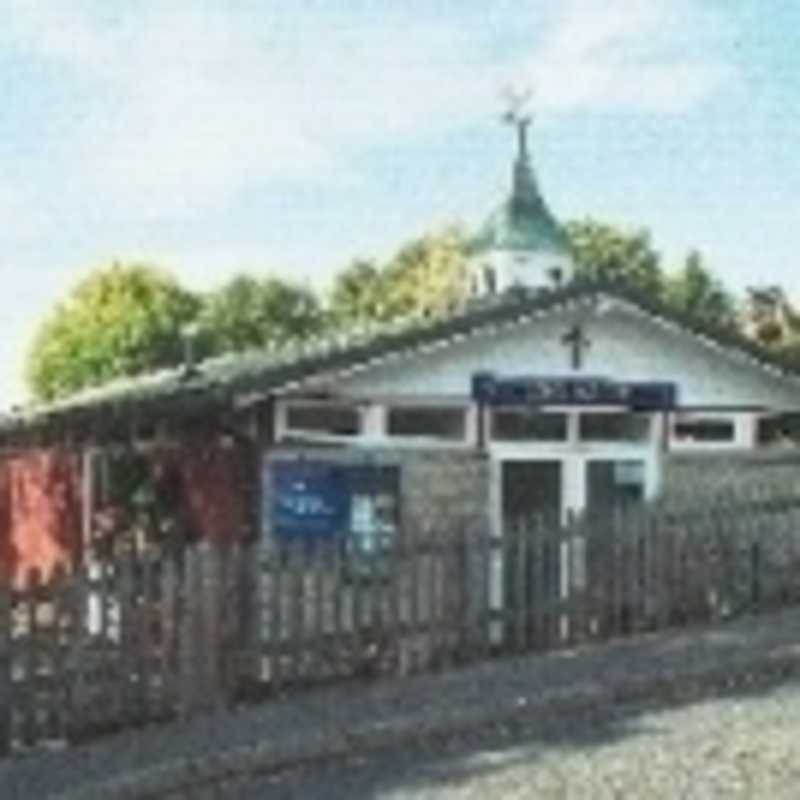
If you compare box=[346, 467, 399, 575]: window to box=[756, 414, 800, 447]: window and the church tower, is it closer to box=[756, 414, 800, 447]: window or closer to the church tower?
box=[756, 414, 800, 447]: window

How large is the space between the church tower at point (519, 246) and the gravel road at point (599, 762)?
45.4 feet

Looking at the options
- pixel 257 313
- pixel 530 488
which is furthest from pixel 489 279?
pixel 257 313

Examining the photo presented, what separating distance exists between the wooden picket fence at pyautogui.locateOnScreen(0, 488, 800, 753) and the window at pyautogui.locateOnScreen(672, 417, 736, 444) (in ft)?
6.66

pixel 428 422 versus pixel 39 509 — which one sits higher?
pixel 428 422

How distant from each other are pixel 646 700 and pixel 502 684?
132 cm

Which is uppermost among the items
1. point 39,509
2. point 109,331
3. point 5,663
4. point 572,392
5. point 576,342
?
point 109,331

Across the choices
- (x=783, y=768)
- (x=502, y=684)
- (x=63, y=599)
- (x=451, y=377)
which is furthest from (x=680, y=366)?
(x=783, y=768)

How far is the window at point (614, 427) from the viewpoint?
22.8 metres

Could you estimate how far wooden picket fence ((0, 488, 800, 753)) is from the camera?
1532cm

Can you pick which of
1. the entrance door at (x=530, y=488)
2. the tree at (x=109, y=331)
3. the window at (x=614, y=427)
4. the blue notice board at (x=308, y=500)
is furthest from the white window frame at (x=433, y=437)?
the tree at (x=109, y=331)

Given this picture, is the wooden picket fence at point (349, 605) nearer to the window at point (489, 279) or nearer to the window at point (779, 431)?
the window at point (779, 431)

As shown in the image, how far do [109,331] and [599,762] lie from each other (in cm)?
5591

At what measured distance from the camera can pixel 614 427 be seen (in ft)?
75.6

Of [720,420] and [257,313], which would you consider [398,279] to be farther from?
[720,420]
